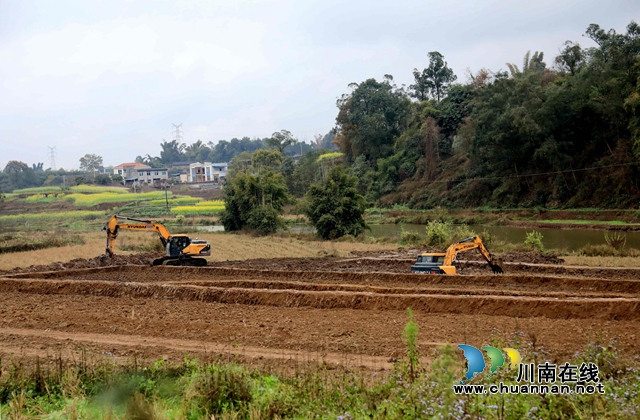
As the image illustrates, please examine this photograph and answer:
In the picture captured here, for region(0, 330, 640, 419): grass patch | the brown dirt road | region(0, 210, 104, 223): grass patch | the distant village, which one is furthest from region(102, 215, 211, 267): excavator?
the distant village

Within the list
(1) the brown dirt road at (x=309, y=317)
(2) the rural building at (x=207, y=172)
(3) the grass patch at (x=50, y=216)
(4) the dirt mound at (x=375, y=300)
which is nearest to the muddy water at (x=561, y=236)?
(1) the brown dirt road at (x=309, y=317)

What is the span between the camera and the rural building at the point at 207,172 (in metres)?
117

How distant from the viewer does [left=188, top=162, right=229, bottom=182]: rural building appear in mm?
117062

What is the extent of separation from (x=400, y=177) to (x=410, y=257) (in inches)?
1747

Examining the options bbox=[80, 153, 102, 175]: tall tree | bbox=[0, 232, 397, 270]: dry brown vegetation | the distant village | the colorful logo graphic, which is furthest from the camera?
bbox=[80, 153, 102, 175]: tall tree

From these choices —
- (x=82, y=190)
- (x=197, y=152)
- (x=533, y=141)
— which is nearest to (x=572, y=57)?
(x=533, y=141)

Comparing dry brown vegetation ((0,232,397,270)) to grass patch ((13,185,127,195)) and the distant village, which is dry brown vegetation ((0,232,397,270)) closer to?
grass patch ((13,185,127,195))

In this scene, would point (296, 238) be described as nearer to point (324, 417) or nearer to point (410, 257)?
point (410, 257)

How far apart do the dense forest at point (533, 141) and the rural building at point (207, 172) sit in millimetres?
53417

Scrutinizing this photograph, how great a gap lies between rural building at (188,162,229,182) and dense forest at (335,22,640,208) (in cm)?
5342

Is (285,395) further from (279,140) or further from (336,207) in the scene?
(279,140)

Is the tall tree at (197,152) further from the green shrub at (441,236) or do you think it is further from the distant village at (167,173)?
the green shrub at (441,236)

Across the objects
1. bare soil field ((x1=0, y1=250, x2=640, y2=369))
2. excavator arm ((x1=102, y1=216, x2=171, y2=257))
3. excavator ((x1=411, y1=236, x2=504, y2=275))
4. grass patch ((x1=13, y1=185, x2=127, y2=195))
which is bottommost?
bare soil field ((x1=0, y1=250, x2=640, y2=369))

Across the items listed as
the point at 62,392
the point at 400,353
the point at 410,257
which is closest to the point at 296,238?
the point at 410,257
